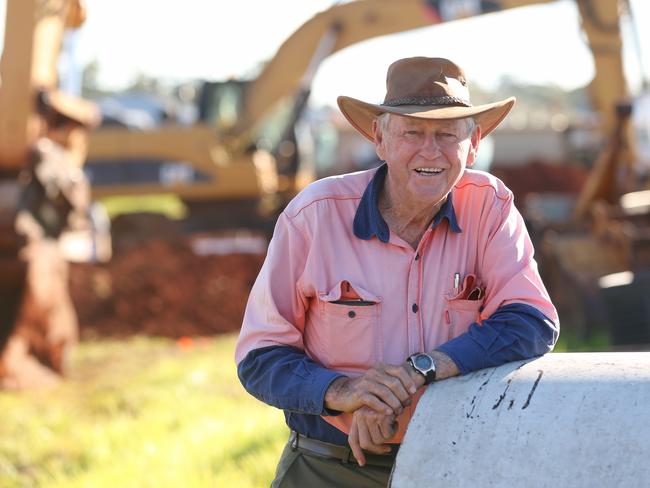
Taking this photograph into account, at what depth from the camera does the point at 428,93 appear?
3.15 metres

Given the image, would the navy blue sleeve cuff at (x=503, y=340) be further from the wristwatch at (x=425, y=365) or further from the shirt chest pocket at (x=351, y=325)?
the shirt chest pocket at (x=351, y=325)

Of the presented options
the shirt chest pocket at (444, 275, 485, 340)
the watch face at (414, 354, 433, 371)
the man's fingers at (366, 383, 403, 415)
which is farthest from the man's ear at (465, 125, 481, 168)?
the man's fingers at (366, 383, 403, 415)

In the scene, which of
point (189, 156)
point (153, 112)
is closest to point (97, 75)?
point (153, 112)

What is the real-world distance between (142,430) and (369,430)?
200 inches

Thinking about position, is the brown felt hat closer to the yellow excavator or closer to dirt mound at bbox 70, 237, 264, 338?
dirt mound at bbox 70, 237, 264, 338

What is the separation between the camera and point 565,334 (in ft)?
35.6

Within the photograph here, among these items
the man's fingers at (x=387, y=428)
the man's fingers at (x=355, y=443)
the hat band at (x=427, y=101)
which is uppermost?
the hat band at (x=427, y=101)

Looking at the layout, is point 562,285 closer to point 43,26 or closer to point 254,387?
point 43,26

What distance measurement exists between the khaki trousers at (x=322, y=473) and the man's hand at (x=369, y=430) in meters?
0.16

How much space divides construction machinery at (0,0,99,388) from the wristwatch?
733cm

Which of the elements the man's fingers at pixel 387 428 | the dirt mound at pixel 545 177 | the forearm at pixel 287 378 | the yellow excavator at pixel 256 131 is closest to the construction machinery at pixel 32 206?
the yellow excavator at pixel 256 131

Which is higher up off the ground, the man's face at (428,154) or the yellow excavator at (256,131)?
the man's face at (428,154)

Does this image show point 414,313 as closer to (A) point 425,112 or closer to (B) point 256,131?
(A) point 425,112

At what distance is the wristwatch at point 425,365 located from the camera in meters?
2.98
